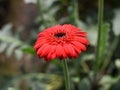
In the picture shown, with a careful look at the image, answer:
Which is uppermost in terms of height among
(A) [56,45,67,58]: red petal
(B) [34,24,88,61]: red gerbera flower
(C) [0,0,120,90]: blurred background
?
(C) [0,0,120,90]: blurred background

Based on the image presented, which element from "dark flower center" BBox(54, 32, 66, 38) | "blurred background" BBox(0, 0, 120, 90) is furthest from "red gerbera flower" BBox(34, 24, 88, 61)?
"blurred background" BBox(0, 0, 120, 90)

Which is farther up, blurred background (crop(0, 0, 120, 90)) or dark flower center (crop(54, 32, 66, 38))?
blurred background (crop(0, 0, 120, 90))

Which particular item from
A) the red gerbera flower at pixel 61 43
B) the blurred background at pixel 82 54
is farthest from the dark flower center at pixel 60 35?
the blurred background at pixel 82 54

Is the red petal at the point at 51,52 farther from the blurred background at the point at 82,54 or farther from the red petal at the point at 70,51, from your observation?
the blurred background at the point at 82,54

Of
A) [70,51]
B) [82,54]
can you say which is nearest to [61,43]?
[70,51]

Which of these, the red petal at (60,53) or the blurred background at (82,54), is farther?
the blurred background at (82,54)

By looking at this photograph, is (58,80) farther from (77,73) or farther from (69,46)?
(69,46)

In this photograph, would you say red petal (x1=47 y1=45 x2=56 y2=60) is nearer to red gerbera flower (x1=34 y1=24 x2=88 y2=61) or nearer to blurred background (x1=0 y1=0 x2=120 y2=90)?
red gerbera flower (x1=34 y1=24 x2=88 y2=61)

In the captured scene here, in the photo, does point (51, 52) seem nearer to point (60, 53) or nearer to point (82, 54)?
point (60, 53)
